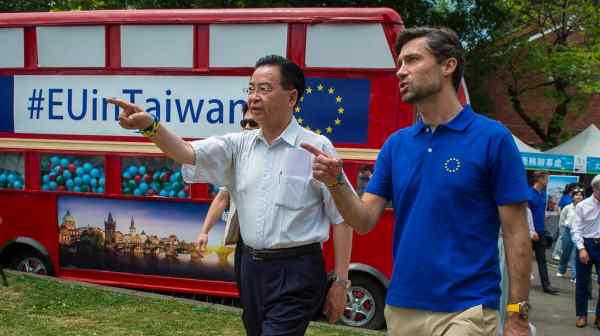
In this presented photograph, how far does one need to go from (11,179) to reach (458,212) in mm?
7378

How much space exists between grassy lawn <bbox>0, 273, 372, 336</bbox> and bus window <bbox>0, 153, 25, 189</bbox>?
1258 millimetres

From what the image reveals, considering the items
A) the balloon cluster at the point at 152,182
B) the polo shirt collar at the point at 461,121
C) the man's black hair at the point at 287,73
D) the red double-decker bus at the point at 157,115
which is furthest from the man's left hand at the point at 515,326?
the balloon cluster at the point at 152,182

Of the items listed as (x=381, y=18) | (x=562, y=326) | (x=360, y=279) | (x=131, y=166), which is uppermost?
(x=381, y=18)

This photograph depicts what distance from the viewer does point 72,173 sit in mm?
8750

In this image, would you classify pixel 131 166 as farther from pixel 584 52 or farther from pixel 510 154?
pixel 584 52

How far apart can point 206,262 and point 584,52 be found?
51.2 ft

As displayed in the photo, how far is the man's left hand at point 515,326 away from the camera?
2.80 m

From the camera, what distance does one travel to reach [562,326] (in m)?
9.30

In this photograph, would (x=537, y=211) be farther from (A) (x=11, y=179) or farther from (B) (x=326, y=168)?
(B) (x=326, y=168)

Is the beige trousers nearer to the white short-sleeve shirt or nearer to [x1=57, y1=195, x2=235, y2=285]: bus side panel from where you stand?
the white short-sleeve shirt

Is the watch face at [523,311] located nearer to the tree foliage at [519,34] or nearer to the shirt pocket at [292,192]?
the shirt pocket at [292,192]

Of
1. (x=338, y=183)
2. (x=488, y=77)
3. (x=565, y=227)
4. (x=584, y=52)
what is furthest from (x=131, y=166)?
(x=488, y=77)

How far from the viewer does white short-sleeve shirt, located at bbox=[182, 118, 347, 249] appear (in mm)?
3643

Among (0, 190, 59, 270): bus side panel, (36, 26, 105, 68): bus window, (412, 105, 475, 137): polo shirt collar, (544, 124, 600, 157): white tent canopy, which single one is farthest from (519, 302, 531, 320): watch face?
(544, 124, 600, 157): white tent canopy
